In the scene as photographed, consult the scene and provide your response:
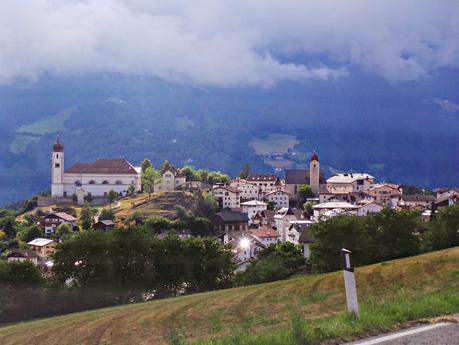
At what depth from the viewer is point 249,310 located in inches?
780

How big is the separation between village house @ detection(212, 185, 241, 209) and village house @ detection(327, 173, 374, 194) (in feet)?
59.2

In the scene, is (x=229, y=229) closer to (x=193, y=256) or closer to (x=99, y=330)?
(x=193, y=256)

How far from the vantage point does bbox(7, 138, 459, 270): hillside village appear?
82438mm

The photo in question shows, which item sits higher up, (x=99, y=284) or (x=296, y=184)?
(x=296, y=184)

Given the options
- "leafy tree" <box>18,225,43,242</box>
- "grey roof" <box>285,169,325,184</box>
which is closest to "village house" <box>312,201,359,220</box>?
"grey roof" <box>285,169,325,184</box>

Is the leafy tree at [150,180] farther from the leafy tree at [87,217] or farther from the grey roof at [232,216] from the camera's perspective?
the grey roof at [232,216]

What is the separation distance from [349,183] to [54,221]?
51.5 m

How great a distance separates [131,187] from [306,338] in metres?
115

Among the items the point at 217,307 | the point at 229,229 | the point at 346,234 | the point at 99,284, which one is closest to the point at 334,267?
the point at 346,234

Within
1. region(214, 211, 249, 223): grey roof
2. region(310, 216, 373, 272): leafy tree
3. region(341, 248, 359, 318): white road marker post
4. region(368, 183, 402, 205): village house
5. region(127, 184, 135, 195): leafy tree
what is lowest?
region(341, 248, 359, 318): white road marker post

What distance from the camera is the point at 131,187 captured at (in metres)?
121

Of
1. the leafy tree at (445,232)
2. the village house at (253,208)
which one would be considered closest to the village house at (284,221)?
the village house at (253,208)

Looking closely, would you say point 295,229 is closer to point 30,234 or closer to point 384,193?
point 30,234

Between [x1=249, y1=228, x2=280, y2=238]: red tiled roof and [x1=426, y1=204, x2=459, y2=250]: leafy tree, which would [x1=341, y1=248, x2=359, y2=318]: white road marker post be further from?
[x1=249, y1=228, x2=280, y2=238]: red tiled roof
